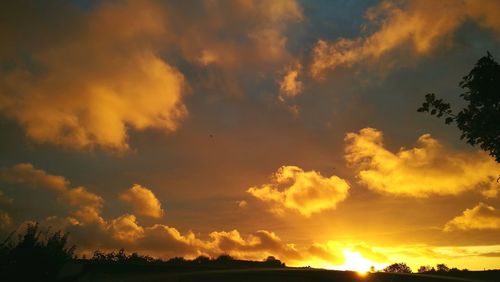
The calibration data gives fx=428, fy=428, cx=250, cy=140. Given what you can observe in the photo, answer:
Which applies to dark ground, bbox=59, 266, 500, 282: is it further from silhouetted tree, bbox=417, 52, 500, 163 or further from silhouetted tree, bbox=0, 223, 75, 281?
silhouetted tree, bbox=0, 223, 75, 281

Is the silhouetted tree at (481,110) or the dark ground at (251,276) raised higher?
the silhouetted tree at (481,110)

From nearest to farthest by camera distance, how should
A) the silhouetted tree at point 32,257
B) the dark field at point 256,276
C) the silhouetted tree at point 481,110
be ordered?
the dark field at point 256,276 < the silhouetted tree at point 481,110 < the silhouetted tree at point 32,257

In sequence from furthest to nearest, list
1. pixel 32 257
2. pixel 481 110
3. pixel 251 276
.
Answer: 1. pixel 32 257
2. pixel 481 110
3. pixel 251 276

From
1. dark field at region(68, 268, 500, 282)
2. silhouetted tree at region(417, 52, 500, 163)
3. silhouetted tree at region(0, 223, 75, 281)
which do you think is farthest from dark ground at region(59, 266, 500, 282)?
silhouetted tree at region(0, 223, 75, 281)

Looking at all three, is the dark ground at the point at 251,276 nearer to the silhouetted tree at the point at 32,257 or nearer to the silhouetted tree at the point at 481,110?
the silhouetted tree at the point at 481,110

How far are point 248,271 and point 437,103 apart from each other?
27.5 feet

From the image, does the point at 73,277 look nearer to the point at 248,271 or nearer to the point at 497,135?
the point at 248,271

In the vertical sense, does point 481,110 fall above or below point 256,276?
above

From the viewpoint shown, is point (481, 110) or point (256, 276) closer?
point (256, 276)

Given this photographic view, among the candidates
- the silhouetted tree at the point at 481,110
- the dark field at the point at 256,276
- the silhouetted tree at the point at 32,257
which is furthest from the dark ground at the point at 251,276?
the silhouetted tree at the point at 32,257

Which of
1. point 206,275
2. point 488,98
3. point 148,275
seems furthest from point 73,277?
point 488,98

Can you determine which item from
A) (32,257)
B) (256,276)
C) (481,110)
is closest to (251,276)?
(256,276)

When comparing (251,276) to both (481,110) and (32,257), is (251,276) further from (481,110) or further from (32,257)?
(32,257)

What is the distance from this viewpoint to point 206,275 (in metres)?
5.13
